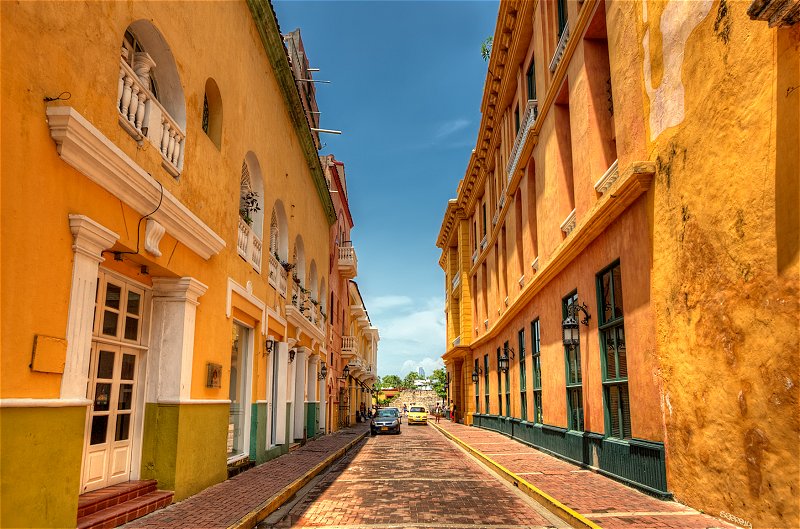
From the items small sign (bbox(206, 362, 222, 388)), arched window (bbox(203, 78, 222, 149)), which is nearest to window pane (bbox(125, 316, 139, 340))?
small sign (bbox(206, 362, 222, 388))

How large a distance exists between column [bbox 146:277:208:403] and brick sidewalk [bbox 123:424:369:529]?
1.55m

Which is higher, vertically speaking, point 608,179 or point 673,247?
point 608,179

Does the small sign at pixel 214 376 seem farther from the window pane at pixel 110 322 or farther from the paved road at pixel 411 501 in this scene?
the paved road at pixel 411 501

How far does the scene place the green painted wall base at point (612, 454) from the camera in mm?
8469

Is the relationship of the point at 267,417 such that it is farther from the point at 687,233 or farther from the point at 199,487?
the point at 687,233

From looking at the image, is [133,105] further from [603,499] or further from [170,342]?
[603,499]

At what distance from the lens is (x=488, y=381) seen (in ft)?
91.0

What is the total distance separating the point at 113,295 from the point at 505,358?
1660 centimetres

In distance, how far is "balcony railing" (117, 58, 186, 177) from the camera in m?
7.08

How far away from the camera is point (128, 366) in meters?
8.27

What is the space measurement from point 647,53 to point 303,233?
13064 millimetres

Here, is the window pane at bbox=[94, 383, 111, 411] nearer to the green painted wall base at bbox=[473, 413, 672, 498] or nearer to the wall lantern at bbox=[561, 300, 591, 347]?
the green painted wall base at bbox=[473, 413, 672, 498]

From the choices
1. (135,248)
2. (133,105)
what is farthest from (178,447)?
(133,105)

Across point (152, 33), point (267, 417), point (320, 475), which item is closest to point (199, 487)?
point (320, 475)
